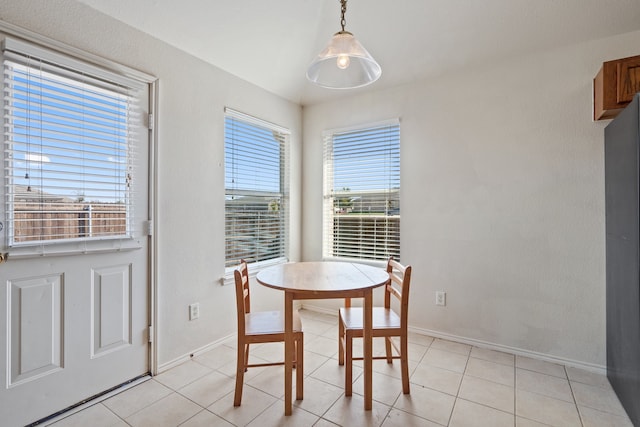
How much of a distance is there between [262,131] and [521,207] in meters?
2.50

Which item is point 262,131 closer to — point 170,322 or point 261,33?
point 261,33

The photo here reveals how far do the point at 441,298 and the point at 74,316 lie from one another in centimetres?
281

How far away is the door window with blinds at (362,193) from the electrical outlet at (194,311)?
61.0 inches

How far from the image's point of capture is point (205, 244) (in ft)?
8.53

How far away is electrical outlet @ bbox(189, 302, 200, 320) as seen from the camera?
2479 millimetres

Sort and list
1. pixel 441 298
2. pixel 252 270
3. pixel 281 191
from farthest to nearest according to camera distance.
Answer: pixel 281 191
pixel 252 270
pixel 441 298

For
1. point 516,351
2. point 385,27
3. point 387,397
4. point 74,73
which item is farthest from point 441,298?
point 74,73

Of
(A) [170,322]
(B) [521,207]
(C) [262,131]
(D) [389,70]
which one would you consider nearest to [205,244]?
(A) [170,322]

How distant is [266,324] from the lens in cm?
200

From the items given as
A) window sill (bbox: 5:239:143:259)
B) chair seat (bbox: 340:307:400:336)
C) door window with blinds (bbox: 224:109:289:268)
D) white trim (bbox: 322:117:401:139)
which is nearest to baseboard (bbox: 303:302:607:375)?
chair seat (bbox: 340:307:400:336)

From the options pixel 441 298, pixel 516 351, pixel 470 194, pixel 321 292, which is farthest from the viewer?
pixel 441 298

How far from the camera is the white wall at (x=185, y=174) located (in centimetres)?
207

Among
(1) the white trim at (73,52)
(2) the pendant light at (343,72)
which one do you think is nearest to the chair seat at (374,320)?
(2) the pendant light at (343,72)

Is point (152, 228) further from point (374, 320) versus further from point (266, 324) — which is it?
point (374, 320)
